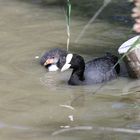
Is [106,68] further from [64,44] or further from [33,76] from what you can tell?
[64,44]

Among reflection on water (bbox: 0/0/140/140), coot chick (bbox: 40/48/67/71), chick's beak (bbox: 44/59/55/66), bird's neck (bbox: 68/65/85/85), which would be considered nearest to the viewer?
reflection on water (bbox: 0/0/140/140)

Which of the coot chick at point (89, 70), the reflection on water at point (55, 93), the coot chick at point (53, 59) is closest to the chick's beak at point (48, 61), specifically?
the coot chick at point (53, 59)

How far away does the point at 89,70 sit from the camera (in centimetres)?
733

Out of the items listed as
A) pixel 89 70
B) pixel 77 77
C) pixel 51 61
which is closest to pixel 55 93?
pixel 77 77

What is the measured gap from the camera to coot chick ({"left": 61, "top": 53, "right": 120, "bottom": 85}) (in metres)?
7.06

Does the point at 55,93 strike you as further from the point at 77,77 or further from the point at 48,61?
the point at 48,61

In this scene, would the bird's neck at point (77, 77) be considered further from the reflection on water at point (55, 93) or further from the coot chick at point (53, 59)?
the coot chick at point (53, 59)

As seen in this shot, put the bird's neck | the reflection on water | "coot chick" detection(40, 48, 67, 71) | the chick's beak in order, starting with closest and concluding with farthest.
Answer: the reflection on water < the bird's neck < "coot chick" detection(40, 48, 67, 71) < the chick's beak

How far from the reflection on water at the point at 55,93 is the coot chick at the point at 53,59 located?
0.44ft

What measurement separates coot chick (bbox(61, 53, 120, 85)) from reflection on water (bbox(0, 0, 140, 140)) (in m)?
0.13

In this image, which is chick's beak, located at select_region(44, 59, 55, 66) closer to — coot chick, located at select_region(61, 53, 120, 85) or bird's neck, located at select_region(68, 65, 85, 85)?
coot chick, located at select_region(61, 53, 120, 85)

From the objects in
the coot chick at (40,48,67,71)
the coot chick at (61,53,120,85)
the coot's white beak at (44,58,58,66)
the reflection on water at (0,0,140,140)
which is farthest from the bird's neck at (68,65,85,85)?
the coot's white beak at (44,58,58,66)

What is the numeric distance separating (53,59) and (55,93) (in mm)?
1426

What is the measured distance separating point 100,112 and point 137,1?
3.28 meters
